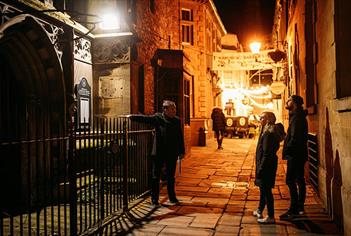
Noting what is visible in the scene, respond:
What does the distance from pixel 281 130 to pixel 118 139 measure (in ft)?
9.96

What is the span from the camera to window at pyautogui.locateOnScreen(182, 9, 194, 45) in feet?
69.4

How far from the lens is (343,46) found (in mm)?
4918

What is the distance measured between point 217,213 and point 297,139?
2066 mm

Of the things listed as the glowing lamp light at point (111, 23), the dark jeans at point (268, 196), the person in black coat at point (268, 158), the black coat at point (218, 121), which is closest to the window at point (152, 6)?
the glowing lamp light at point (111, 23)

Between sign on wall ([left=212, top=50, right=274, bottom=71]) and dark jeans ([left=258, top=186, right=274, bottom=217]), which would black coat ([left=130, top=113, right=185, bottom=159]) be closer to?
dark jeans ([left=258, top=186, right=274, bottom=217])

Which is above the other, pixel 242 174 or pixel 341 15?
pixel 341 15

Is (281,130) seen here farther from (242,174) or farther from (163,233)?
(242,174)

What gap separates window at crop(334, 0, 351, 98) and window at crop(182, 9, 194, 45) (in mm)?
16687

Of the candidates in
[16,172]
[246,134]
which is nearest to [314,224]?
[16,172]

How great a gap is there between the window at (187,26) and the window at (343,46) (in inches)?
657

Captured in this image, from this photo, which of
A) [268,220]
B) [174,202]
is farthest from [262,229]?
[174,202]

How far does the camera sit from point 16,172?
6.38m

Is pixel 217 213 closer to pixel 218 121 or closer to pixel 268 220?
pixel 268 220

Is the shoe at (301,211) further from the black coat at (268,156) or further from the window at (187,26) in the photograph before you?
the window at (187,26)
